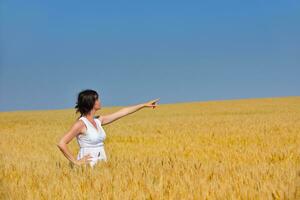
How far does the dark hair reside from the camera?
5324 millimetres

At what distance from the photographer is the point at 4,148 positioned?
1158cm

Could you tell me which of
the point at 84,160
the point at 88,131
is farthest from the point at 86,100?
the point at 84,160

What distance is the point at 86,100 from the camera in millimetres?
5324

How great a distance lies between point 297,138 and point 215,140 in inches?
69.3

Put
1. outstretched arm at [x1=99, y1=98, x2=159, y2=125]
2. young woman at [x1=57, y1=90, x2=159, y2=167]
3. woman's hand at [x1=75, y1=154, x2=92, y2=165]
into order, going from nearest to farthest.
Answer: woman's hand at [x1=75, y1=154, x2=92, y2=165]
young woman at [x1=57, y1=90, x2=159, y2=167]
outstretched arm at [x1=99, y1=98, x2=159, y2=125]

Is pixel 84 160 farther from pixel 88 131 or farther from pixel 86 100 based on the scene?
pixel 86 100

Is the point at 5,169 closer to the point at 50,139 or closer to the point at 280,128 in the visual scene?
the point at 50,139

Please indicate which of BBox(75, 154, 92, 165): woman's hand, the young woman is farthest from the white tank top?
BBox(75, 154, 92, 165): woman's hand

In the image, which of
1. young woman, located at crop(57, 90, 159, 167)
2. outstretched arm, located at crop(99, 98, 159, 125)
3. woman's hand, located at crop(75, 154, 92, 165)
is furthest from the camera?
outstretched arm, located at crop(99, 98, 159, 125)

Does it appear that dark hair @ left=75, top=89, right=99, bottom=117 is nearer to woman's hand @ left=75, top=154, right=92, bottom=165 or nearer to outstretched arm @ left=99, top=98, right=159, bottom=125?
outstretched arm @ left=99, top=98, right=159, bottom=125

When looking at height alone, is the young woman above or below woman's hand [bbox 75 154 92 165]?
above

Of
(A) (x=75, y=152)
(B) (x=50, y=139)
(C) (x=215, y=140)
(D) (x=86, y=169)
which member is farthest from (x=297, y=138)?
(D) (x=86, y=169)

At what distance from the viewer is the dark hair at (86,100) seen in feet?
17.5

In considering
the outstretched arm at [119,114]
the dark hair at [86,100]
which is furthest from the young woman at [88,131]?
the outstretched arm at [119,114]
